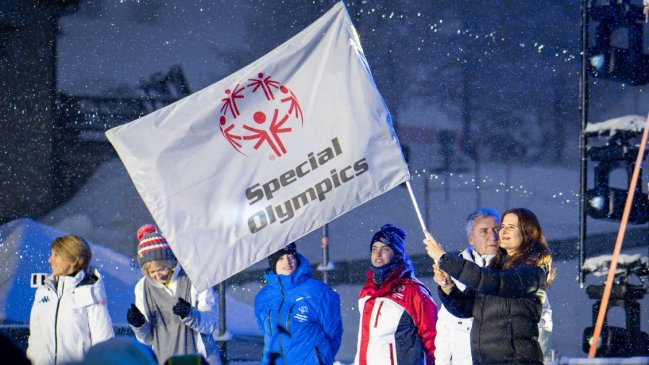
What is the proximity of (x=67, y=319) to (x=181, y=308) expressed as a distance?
70 centimetres

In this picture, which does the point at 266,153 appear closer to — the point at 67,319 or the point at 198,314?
the point at 198,314

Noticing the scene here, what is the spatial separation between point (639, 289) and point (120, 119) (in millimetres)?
4759

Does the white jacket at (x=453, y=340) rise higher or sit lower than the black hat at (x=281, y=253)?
lower

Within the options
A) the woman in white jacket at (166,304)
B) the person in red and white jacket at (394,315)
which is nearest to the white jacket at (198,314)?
the woman in white jacket at (166,304)

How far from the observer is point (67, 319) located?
4.68 meters

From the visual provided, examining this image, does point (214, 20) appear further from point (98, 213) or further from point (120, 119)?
point (98, 213)

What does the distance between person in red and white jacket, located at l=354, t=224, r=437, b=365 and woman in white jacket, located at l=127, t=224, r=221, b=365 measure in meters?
0.82

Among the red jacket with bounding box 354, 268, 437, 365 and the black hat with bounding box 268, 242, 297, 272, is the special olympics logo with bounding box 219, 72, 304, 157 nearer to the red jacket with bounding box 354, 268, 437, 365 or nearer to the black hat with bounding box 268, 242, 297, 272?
the black hat with bounding box 268, 242, 297, 272

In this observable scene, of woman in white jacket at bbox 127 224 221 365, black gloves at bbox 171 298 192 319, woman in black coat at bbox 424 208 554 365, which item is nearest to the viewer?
A: woman in black coat at bbox 424 208 554 365

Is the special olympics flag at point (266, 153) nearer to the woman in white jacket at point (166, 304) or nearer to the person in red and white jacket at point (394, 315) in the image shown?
the woman in white jacket at point (166, 304)

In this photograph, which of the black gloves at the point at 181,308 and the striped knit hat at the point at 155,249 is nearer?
the black gloves at the point at 181,308

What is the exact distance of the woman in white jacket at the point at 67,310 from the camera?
4676mm

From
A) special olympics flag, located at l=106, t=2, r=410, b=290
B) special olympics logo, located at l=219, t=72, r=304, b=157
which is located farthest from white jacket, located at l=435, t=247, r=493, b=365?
special olympics logo, located at l=219, t=72, r=304, b=157

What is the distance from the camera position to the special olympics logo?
4168mm
